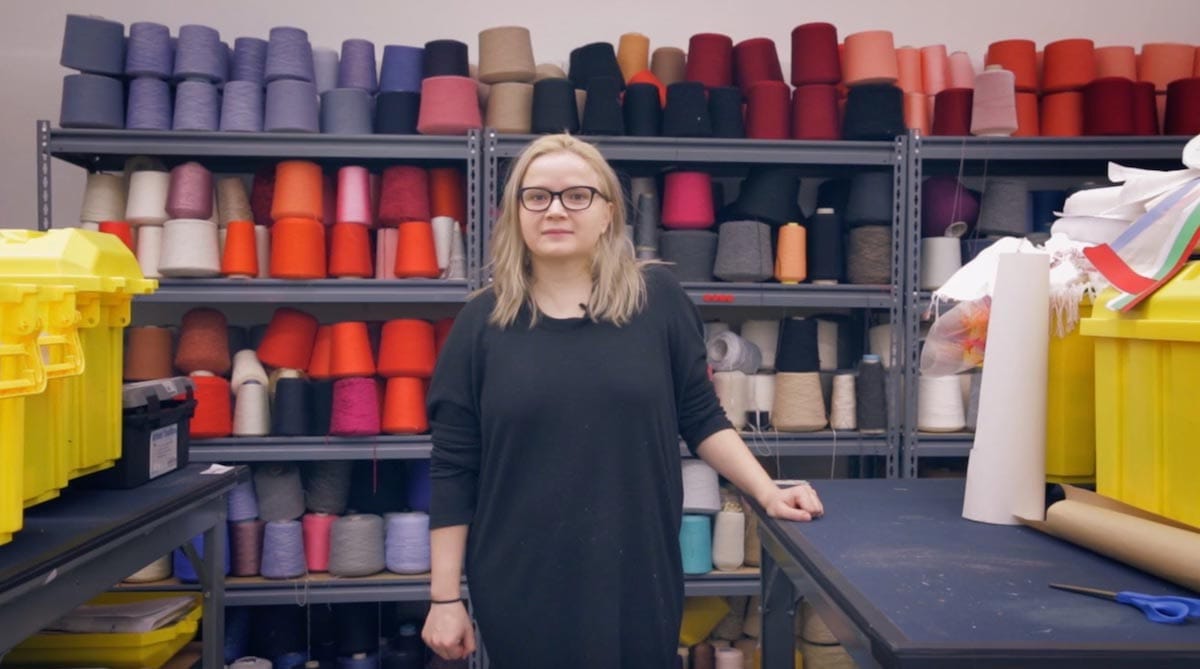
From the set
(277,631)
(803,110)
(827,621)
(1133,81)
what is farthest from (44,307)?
(1133,81)

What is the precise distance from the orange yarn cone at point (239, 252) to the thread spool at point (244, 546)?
75 cm

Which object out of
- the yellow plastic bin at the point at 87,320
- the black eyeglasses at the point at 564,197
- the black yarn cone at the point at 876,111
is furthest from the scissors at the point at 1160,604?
the black yarn cone at the point at 876,111

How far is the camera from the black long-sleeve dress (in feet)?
4.56

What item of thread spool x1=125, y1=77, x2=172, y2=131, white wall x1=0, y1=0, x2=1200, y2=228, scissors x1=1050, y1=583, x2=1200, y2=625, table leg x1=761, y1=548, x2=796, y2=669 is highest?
white wall x1=0, y1=0, x2=1200, y2=228

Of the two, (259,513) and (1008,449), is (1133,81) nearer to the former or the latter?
(1008,449)

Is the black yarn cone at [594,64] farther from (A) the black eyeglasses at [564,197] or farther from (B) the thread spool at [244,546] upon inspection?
(B) the thread spool at [244,546]

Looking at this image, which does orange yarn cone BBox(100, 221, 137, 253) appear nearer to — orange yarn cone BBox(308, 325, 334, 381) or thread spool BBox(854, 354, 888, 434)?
orange yarn cone BBox(308, 325, 334, 381)

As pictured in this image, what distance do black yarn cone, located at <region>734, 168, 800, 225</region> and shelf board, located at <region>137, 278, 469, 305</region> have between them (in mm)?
931

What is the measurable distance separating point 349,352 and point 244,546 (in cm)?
67

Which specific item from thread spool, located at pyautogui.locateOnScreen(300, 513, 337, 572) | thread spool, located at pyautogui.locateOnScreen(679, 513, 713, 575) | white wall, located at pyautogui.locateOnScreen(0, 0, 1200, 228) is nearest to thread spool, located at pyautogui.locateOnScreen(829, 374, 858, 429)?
thread spool, located at pyautogui.locateOnScreen(679, 513, 713, 575)

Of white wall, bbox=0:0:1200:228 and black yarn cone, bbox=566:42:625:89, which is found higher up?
white wall, bbox=0:0:1200:228

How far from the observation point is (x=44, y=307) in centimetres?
122

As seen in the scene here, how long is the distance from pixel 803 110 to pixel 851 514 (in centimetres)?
175

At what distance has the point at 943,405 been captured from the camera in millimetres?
2799
